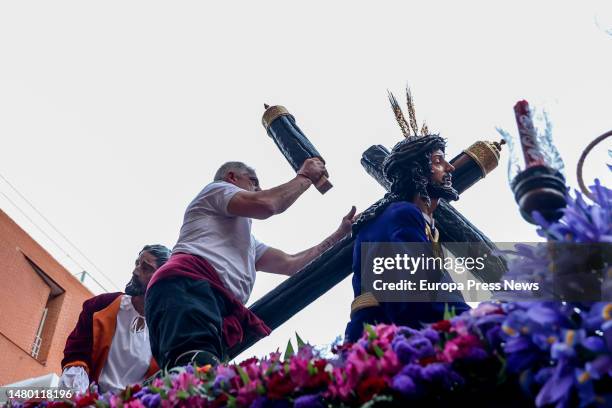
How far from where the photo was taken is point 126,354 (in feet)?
14.5

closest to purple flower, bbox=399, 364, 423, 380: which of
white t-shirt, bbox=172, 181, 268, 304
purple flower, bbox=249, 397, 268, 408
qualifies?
purple flower, bbox=249, 397, 268, 408

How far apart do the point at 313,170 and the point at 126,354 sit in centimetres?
144

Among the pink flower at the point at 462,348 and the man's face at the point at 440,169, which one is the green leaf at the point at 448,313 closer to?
the pink flower at the point at 462,348

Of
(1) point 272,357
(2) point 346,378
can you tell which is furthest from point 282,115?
(2) point 346,378

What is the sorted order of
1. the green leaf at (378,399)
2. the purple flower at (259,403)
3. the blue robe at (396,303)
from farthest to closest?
the blue robe at (396,303), the purple flower at (259,403), the green leaf at (378,399)

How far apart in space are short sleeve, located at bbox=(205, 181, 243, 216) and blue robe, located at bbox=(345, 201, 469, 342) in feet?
2.26

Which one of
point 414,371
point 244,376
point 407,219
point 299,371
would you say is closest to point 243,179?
point 407,219

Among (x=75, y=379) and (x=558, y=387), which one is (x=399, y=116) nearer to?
(x=75, y=379)

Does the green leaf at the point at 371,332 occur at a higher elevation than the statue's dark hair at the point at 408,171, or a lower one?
lower

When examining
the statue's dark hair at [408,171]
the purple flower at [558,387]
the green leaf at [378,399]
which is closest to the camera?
the purple flower at [558,387]

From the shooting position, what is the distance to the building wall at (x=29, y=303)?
12.3 metres

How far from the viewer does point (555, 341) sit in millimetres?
1913

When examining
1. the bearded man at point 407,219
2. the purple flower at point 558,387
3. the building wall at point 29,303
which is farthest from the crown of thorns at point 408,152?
the building wall at point 29,303

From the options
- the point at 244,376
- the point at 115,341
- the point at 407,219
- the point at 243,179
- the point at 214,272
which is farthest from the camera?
the point at 115,341
